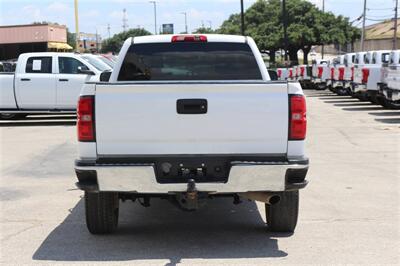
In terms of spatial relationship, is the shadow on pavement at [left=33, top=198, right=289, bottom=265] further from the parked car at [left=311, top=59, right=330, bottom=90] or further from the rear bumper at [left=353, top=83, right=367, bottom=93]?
the parked car at [left=311, top=59, right=330, bottom=90]

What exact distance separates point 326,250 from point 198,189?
4.28ft

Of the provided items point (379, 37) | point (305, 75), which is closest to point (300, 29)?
point (305, 75)

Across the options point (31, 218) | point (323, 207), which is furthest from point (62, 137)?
point (323, 207)

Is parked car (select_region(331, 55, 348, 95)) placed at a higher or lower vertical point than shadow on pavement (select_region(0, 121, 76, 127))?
higher

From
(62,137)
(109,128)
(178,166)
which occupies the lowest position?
(62,137)

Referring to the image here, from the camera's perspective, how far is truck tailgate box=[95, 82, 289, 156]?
490cm

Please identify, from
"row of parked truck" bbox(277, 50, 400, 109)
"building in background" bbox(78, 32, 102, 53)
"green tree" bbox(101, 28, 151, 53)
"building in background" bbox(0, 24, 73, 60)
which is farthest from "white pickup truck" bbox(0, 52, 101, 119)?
"green tree" bbox(101, 28, 151, 53)

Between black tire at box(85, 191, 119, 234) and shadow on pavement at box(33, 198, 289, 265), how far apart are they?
0.31ft

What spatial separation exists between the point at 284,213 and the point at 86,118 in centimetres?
201

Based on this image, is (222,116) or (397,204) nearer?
(222,116)

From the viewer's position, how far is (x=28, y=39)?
63.2 metres

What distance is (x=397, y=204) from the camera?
7.02 meters

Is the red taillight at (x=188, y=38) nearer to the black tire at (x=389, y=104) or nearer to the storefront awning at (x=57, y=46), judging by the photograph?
the black tire at (x=389, y=104)

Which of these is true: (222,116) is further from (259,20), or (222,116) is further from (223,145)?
(259,20)
